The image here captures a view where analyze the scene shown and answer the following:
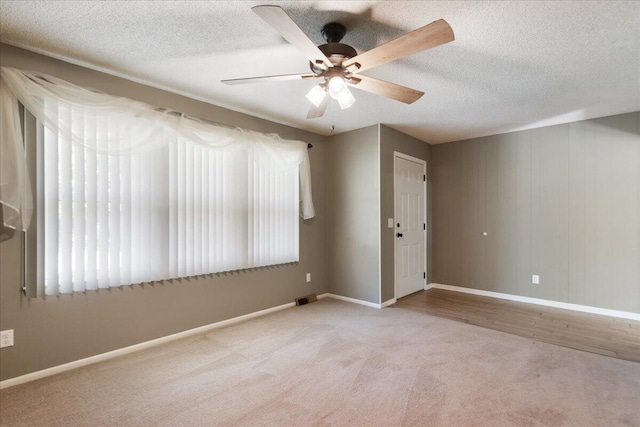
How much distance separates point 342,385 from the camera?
2199 mm

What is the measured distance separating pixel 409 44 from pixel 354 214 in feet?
9.22

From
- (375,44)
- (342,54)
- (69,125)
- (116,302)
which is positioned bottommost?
(116,302)

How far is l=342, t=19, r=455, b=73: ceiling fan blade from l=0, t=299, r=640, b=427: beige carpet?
2.11 metres

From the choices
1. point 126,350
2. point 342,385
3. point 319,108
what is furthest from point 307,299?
point 319,108

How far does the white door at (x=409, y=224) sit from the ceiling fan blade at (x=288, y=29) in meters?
2.85

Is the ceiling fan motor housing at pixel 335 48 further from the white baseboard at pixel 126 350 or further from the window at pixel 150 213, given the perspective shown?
the white baseboard at pixel 126 350

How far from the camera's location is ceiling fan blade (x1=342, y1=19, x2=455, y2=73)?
1.49 meters

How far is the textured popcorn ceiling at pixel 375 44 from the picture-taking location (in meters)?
1.81

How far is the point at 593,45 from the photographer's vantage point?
214 cm

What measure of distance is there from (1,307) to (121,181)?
1173 mm

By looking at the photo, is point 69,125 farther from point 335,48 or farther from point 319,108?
point 335,48

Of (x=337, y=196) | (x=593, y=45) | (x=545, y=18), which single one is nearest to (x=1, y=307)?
(x=337, y=196)

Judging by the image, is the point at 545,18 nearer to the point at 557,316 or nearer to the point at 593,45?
the point at 593,45

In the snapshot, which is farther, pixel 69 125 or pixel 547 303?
pixel 547 303
